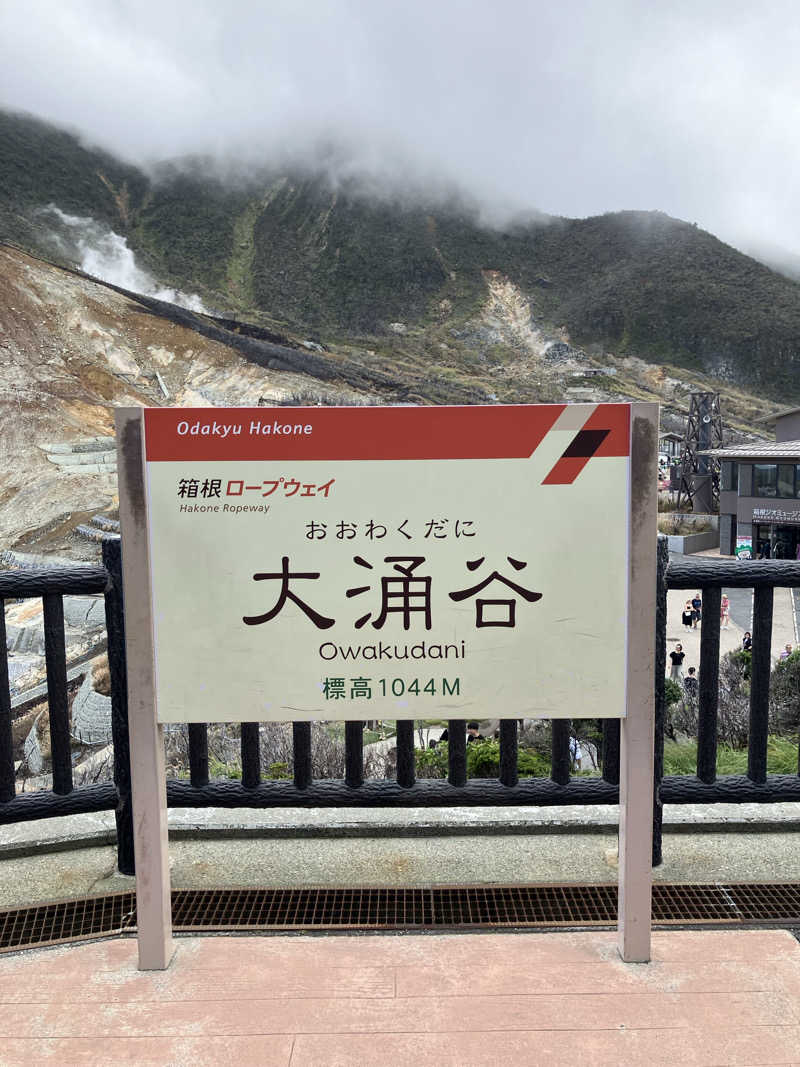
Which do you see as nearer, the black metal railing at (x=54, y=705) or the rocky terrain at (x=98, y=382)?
the black metal railing at (x=54, y=705)

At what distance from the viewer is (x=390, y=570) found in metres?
1.98

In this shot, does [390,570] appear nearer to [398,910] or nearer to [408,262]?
[398,910]

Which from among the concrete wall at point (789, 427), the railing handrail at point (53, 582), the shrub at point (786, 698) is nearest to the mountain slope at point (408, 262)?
the concrete wall at point (789, 427)

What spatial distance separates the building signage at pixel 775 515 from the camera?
29.0 metres

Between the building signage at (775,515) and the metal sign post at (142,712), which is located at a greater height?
the metal sign post at (142,712)

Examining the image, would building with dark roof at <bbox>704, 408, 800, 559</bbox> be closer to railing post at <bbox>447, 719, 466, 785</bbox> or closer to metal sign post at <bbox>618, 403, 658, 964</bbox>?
railing post at <bbox>447, 719, 466, 785</bbox>

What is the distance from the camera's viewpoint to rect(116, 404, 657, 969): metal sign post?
1.95m

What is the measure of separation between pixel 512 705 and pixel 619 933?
0.71 meters

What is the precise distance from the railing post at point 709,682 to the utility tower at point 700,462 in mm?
36710

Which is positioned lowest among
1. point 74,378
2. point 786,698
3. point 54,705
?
point 786,698

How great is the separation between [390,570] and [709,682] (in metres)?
1.37

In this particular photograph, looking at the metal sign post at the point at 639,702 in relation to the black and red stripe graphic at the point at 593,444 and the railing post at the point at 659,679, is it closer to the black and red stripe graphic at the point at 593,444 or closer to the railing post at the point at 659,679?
the black and red stripe graphic at the point at 593,444

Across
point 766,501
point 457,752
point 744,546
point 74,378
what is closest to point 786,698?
point 457,752

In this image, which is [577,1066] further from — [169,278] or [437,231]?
[437,231]
